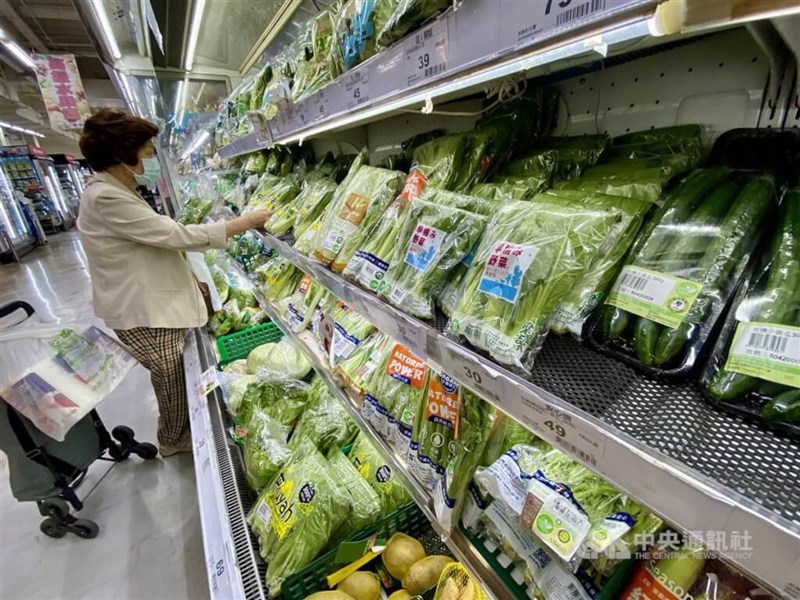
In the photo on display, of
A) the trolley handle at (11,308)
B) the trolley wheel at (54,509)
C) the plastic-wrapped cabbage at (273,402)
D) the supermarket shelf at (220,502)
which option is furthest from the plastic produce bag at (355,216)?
the trolley wheel at (54,509)

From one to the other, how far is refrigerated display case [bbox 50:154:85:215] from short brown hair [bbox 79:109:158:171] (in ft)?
57.7

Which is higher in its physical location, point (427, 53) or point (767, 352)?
point (427, 53)

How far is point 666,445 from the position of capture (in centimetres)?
40

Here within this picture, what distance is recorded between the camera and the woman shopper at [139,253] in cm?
177

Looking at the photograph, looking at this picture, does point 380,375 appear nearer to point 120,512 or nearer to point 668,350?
point 668,350

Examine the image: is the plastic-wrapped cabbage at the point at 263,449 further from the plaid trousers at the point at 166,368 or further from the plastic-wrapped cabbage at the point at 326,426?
the plaid trousers at the point at 166,368

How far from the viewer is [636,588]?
0.56 m

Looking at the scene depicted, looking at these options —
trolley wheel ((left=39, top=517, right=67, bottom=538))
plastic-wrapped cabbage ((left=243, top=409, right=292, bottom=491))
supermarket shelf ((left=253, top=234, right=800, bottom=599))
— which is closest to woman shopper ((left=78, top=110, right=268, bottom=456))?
trolley wheel ((left=39, top=517, right=67, bottom=538))

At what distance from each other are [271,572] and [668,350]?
1.09 m

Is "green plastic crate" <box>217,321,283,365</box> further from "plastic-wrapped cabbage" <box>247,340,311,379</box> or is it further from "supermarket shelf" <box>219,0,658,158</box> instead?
"supermarket shelf" <box>219,0,658,158</box>

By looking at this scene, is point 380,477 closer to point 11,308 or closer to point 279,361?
point 279,361

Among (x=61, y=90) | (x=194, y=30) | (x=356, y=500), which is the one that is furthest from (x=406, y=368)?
(x=61, y=90)

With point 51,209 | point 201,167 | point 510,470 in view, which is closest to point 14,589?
point 510,470

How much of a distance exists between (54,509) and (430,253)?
7.38ft
